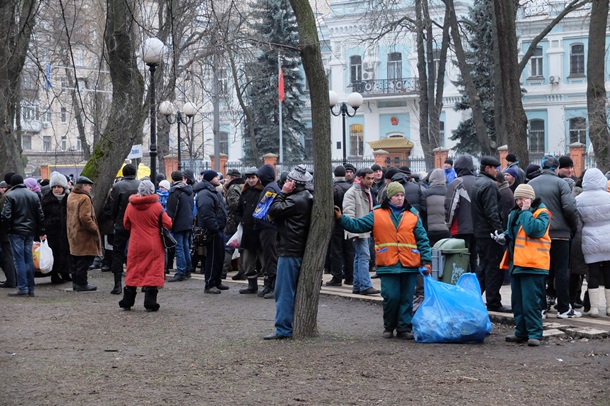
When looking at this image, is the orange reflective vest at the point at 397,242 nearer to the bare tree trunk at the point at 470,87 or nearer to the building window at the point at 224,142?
the bare tree trunk at the point at 470,87

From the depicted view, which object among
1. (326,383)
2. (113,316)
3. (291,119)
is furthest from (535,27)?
(326,383)

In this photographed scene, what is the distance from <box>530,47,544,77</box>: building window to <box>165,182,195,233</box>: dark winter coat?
3888cm

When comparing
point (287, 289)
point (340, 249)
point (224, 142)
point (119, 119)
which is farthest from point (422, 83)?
point (224, 142)

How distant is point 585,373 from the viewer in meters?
9.00

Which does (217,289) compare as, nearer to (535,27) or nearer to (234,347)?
(234,347)

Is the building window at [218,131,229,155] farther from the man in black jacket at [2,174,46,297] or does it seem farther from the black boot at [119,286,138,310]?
the black boot at [119,286,138,310]

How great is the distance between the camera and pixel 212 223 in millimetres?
15648

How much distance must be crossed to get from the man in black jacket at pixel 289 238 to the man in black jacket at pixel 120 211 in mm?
5681

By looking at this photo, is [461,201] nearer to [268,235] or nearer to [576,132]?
[268,235]

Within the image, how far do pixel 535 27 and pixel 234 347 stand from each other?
147ft

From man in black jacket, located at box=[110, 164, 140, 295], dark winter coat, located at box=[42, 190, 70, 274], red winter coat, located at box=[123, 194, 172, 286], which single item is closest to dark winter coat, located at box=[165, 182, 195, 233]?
man in black jacket, located at box=[110, 164, 140, 295]

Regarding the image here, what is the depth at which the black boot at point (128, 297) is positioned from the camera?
13.6 m

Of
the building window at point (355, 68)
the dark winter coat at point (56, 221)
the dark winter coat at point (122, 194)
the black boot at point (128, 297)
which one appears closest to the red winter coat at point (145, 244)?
Answer: the black boot at point (128, 297)

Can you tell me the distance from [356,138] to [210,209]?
42010 mm
